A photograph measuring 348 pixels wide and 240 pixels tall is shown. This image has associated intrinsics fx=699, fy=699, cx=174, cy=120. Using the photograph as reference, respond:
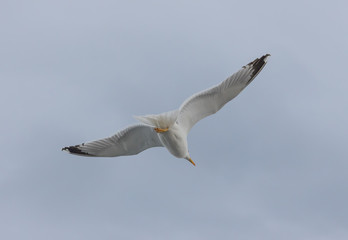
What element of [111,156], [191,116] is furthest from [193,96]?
[111,156]

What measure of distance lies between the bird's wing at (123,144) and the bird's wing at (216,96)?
1.03 m

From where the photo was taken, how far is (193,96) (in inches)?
760

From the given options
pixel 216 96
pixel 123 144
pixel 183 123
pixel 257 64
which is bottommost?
pixel 123 144

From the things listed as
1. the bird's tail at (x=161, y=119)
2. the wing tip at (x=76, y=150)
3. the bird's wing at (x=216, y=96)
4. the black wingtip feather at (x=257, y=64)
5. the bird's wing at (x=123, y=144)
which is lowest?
the bird's tail at (x=161, y=119)

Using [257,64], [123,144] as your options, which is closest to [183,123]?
[123,144]

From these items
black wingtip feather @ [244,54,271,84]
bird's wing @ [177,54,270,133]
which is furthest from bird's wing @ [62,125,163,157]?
black wingtip feather @ [244,54,271,84]

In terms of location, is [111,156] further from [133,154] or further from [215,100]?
[215,100]

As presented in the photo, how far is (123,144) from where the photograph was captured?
20.3m

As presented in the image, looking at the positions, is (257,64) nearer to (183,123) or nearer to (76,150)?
(183,123)

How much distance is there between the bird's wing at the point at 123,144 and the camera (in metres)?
Result: 19.8

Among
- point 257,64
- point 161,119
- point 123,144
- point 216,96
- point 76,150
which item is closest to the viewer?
point 161,119

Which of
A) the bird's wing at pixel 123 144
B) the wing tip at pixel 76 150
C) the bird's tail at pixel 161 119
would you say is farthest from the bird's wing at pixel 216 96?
the wing tip at pixel 76 150

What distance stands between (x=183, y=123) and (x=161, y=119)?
55.7 inches

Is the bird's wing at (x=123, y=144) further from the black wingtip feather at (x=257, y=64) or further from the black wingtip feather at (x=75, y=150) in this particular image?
the black wingtip feather at (x=257, y=64)
